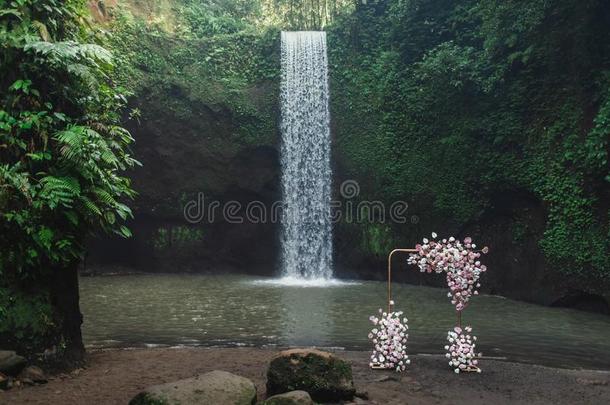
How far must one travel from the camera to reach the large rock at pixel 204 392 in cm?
451

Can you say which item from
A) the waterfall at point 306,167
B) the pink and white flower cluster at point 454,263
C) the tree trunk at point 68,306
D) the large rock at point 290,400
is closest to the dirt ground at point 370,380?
the tree trunk at point 68,306

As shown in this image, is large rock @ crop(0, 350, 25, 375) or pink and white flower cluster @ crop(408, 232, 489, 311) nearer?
large rock @ crop(0, 350, 25, 375)

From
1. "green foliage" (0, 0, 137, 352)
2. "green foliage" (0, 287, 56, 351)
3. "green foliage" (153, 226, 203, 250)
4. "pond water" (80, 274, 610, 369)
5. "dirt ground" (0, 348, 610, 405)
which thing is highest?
"green foliage" (0, 0, 137, 352)

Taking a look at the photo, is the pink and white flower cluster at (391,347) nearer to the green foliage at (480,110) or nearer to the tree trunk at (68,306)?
the tree trunk at (68,306)

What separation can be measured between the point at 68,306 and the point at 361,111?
13.6 metres

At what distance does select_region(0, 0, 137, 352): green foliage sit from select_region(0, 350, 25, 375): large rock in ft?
0.87

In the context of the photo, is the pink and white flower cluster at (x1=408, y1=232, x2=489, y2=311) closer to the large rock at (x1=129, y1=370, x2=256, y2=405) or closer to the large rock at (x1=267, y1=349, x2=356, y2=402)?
the large rock at (x1=267, y1=349, x2=356, y2=402)

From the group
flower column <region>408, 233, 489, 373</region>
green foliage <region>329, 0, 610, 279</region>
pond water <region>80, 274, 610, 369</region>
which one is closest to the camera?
flower column <region>408, 233, 489, 373</region>

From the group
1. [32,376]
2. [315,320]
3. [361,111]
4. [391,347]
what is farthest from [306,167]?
[32,376]

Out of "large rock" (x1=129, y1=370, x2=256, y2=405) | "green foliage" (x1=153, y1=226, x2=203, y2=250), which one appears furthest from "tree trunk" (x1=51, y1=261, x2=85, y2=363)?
"green foliage" (x1=153, y1=226, x2=203, y2=250)

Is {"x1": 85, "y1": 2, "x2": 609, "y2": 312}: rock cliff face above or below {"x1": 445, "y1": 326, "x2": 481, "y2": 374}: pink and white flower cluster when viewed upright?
above

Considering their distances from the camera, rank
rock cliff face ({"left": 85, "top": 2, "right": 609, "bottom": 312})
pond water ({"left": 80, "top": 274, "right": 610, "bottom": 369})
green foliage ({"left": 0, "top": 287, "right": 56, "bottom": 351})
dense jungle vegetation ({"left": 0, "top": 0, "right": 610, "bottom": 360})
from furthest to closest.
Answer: rock cliff face ({"left": 85, "top": 2, "right": 609, "bottom": 312}), pond water ({"left": 80, "top": 274, "right": 610, "bottom": 369}), dense jungle vegetation ({"left": 0, "top": 0, "right": 610, "bottom": 360}), green foliage ({"left": 0, "top": 287, "right": 56, "bottom": 351})

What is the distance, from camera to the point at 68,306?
251 inches

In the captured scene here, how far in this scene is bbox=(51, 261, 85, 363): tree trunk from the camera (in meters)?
6.23
